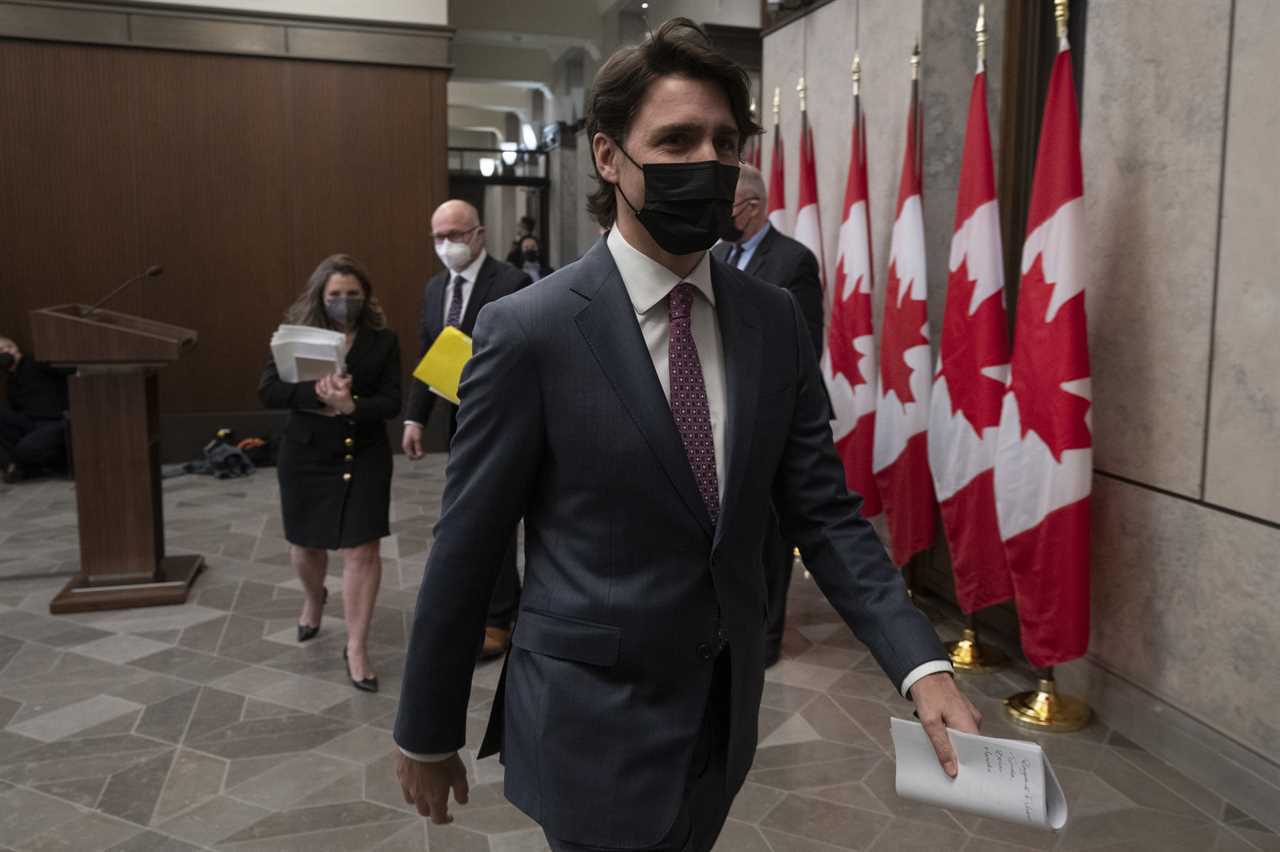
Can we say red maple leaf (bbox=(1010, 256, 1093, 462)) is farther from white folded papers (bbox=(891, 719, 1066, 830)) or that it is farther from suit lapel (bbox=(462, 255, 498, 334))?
white folded papers (bbox=(891, 719, 1066, 830))

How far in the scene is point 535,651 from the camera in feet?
4.92

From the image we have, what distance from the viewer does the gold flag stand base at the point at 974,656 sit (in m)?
4.20

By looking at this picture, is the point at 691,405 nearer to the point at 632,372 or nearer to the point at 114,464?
the point at 632,372

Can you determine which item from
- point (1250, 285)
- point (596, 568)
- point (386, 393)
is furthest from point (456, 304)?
point (596, 568)

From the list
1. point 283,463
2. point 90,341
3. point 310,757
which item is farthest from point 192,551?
point 310,757

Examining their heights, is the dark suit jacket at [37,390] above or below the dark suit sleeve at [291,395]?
below

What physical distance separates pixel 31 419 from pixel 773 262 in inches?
265

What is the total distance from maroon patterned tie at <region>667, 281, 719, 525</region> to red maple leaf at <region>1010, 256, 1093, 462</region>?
7.82 feet

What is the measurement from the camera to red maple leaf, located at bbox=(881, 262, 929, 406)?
14.6 feet

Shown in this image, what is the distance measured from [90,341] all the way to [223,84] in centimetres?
451

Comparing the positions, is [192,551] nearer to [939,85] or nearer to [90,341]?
[90,341]

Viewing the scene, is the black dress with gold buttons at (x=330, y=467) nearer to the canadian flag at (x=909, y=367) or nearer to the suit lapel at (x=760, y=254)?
the suit lapel at (x=760, y=254)

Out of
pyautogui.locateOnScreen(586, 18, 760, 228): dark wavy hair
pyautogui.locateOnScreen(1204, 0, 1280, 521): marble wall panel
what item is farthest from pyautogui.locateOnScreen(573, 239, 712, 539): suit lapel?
pyautogui.locateOnScreen(1204, 0, 1280, 521): marble wall panel

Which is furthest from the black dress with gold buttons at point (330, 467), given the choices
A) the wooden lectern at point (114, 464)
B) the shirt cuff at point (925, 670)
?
the shirt cuff at point (925, 670)
